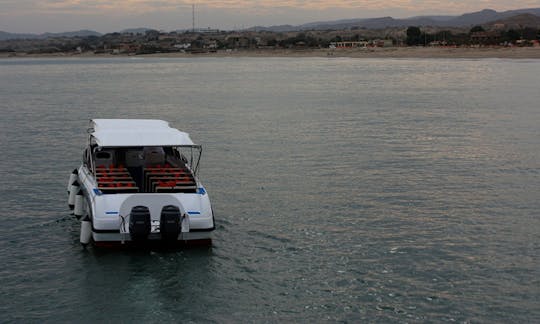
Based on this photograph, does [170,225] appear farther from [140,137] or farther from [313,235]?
[313,235]

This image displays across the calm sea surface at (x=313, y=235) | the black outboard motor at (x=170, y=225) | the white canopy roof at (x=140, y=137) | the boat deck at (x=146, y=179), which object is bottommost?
the calm sea surface at (x=313, y=235)

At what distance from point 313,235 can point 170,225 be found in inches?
172

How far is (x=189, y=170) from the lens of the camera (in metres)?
20.7

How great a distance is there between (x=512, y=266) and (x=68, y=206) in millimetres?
13680

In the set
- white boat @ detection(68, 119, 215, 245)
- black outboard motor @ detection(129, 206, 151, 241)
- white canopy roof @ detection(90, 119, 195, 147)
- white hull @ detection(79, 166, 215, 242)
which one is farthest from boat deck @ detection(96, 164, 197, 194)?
black outboard motor @ detection(129, 206, 151, 241)

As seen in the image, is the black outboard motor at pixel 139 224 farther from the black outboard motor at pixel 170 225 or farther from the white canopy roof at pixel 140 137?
the white canopy roof at pixel 140 137

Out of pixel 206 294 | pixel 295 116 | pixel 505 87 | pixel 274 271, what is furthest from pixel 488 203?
pixel 505 87

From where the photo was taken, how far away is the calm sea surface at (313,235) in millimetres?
14703

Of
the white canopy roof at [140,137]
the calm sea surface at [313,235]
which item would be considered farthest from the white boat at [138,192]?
the calm sea surface at [313,235]

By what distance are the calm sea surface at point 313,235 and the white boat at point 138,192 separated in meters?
0.70

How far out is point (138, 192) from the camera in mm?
19000

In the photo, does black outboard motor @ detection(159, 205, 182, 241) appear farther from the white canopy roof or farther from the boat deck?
the white canopy roof

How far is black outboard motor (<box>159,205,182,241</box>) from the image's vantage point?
16750 millimetres

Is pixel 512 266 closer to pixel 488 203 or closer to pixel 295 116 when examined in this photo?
pixel 488 203
